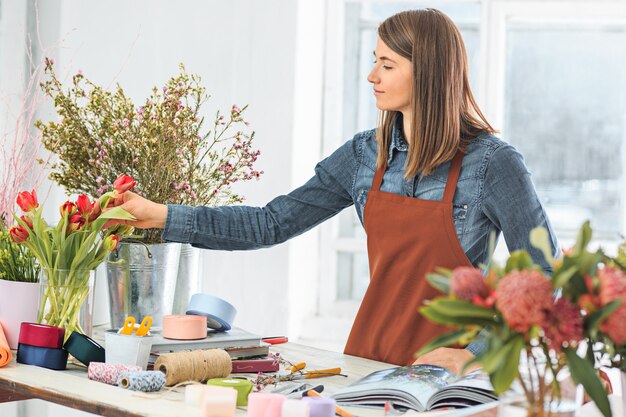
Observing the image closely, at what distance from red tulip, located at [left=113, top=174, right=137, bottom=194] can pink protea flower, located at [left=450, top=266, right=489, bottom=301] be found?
1.19 metres

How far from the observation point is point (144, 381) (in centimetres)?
170

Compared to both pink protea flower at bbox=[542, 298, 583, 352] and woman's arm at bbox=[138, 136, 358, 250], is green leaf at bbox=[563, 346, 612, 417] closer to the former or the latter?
pink protea flower at bbox=[542, 298, 583, 352]

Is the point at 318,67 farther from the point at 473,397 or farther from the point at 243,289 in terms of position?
the point at 473,397

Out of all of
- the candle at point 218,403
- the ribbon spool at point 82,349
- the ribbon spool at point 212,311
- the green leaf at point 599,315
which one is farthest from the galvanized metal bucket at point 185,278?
the green leaf at point 599,315

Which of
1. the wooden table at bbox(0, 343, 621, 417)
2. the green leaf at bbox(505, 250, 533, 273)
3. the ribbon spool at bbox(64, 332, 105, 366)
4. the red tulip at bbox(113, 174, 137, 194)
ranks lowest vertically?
the wooden table at bbox(0, 343, 621, 417)

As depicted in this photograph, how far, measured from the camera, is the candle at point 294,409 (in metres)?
1.45

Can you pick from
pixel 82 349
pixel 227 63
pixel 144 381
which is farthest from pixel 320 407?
pixel 227 63

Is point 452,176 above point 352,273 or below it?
above

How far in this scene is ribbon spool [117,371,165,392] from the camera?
1.70 metres

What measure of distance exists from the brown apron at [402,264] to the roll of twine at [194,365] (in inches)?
21.6

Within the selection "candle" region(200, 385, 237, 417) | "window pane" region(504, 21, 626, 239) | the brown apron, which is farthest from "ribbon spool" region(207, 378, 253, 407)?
"window pane" region(504, 21, 626, 239)

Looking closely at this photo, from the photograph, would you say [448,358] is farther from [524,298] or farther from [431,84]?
[524,298]

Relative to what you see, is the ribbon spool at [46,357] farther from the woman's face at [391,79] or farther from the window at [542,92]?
the window at [542,92]

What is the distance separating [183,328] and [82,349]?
8.4 inches
